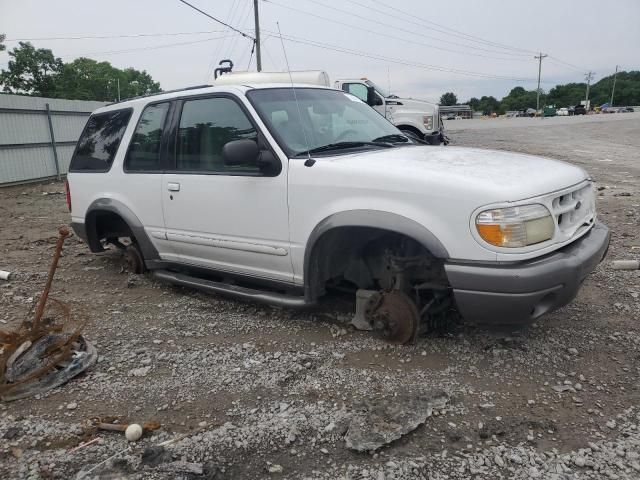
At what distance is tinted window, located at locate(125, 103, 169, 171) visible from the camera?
4.59 meters

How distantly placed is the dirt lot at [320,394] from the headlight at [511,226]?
0.89m

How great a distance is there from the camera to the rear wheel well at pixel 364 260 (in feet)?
11.5

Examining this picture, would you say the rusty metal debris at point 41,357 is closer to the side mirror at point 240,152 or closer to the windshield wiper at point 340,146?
the side mirror at point 240,152

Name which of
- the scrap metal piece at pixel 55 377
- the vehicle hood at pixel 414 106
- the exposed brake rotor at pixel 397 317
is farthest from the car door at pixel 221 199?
the vehicle hood at pixel 414 106

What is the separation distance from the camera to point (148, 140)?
4.69 meters

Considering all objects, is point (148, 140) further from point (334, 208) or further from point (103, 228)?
point (334, 208)

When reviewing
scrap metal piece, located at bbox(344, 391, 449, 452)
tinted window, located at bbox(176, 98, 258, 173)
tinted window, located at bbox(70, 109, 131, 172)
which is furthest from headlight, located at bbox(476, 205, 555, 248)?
tinted window, located at bbox(70, 109, 131, 172)

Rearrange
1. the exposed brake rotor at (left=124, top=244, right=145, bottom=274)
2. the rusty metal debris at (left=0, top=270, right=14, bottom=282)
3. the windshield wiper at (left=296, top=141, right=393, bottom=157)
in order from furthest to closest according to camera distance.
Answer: the rusty metal debris at (left=0, top=270, right=14, bottom=282)
the exposed brake rotor at (left=124, top=244, right=145, bottom=274)
the windshield wiper at (left=296, top=141, right=393, bottom=157)

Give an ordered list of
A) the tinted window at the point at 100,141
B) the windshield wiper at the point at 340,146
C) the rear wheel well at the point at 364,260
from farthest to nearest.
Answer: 1. the tinted window at the point at 100,141
2. the windshield wiper at the point at 340,146
3. the rear wheel well at the point at 364,260

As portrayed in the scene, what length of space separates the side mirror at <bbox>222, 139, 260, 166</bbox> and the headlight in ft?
5.26

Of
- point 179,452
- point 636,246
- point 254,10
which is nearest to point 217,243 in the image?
point 179,452

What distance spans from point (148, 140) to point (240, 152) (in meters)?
1.51

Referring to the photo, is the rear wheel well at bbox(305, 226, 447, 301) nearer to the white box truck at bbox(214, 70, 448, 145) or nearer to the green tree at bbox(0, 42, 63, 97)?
the white box truck at bbox(214, 70, 448, 145)

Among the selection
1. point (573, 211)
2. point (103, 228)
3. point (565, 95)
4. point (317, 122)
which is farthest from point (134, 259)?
point (565, 95)
